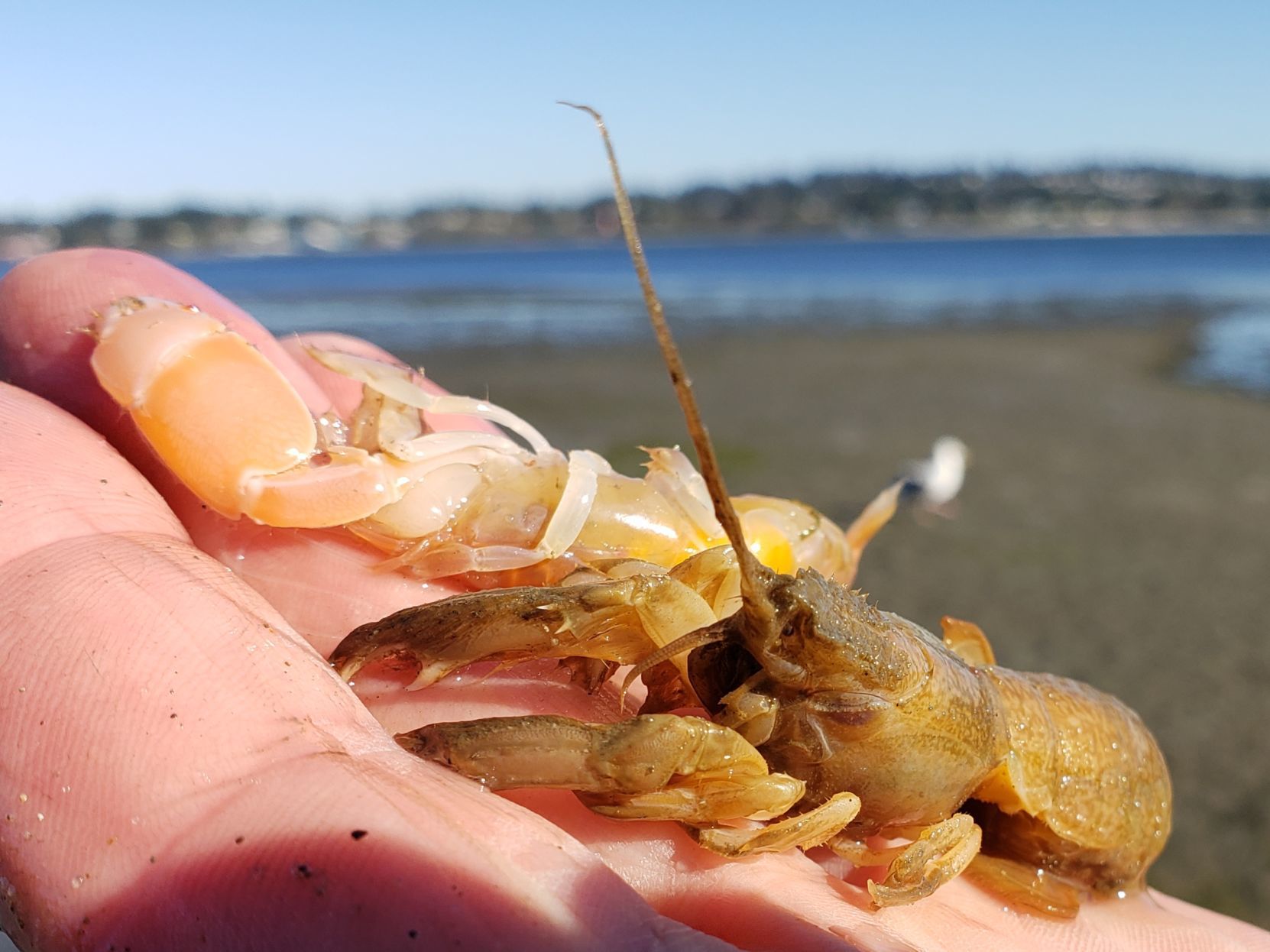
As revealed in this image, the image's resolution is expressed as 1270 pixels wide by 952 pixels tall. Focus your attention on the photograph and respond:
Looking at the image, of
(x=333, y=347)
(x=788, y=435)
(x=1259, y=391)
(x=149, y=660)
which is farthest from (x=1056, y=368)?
(x=149, y=660)

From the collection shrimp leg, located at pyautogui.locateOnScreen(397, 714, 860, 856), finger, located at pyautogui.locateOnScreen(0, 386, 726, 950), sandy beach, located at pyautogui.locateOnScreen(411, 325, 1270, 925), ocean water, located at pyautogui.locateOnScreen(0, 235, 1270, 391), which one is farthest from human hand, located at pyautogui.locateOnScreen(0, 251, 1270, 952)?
ocean water, located at pyautogui.locateOnScreen(0, 235, 1270, 391)

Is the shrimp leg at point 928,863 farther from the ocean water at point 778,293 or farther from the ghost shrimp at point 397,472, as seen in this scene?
the ocean water at point 778,293

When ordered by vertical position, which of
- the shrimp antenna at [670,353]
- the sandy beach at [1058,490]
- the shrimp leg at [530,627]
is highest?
the shrimp antenna at [670,353]

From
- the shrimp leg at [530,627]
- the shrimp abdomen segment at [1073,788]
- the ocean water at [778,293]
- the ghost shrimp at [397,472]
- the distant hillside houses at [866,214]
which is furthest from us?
the distant hillside houses at [866,214]

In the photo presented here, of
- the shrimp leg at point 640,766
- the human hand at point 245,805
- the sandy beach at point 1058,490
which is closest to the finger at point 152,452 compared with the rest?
the human hand at point 245,805

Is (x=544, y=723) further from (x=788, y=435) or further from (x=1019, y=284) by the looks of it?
(x=1019, y=284)

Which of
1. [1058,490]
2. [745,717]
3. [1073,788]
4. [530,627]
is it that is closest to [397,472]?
[530,627]

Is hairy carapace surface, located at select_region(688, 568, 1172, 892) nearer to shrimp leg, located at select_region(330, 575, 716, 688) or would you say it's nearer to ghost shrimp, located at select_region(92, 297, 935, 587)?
shrimp leg, located at select_region(330, 575, 716, 688)
